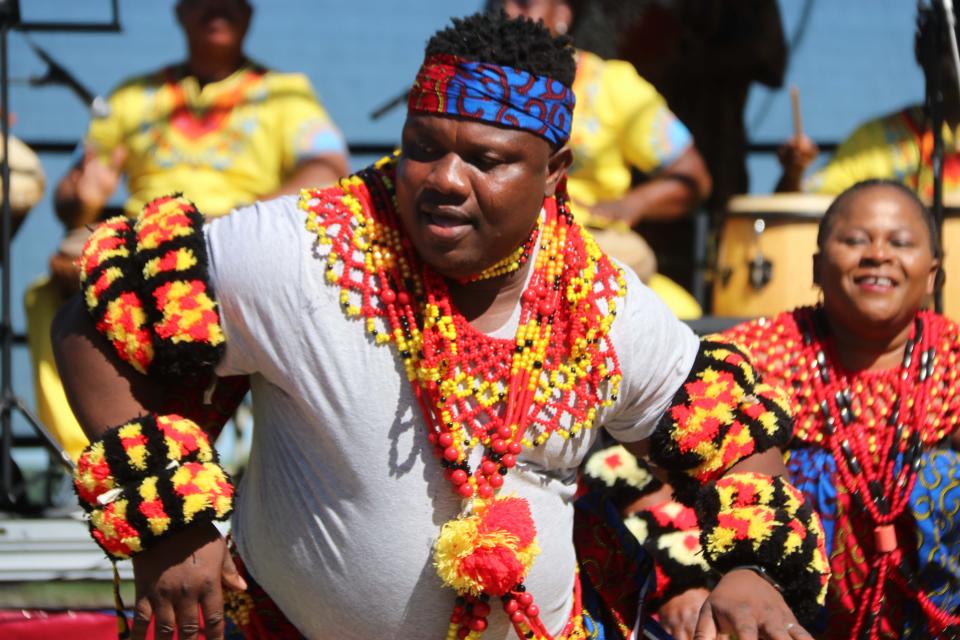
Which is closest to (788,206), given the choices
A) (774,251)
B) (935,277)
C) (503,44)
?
(774,251)

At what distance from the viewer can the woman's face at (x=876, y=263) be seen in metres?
3.45

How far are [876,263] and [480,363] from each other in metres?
1.43

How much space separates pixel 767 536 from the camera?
2.48 metres

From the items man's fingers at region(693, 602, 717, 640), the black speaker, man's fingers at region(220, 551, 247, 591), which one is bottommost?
man's fingers at region(693, 602, 717, 640)

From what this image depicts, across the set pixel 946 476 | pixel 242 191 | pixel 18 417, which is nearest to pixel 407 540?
pixel 946 476

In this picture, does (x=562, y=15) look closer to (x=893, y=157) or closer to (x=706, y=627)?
(x=893, y=157)

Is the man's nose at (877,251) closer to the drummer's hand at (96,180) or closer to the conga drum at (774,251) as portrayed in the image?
the conga drum at (774,251)

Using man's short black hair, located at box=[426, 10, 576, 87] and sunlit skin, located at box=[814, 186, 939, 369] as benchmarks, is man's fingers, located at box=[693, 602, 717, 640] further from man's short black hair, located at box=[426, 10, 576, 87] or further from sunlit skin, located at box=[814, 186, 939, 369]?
sunlit skin, located at box=[814, 186, 939, 369]

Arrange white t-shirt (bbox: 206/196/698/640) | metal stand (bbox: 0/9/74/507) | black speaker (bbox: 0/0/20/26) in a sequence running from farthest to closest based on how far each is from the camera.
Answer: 1. black speaker (bbox: 0/0/20/26)
2. metal stand (bbox: 0/9/74/507)
3. white t-shirt (bbox: 206/196/698/640)

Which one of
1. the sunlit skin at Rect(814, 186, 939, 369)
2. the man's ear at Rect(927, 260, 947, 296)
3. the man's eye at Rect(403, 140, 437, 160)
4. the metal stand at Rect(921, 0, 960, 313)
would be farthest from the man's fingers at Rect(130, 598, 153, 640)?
the metal stand at Rect(921, 0, 960, 313)

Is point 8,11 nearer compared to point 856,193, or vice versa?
point 856,193

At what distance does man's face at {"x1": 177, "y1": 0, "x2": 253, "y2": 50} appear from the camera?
5.20 meters

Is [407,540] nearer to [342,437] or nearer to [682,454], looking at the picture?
[342,437]

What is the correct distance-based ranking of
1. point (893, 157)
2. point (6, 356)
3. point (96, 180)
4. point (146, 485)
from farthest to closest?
point (893, 157)
point (96, 180)
point (6, 356)
point (146, 485)
